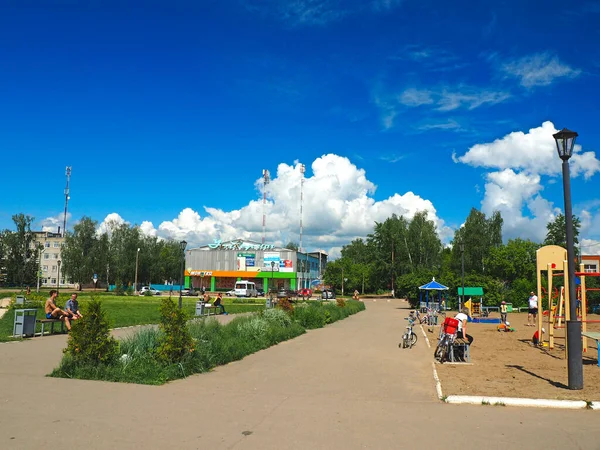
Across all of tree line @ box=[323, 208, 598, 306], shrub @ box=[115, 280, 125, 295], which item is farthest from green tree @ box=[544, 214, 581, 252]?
shrub @ box=[115, 280, 125, 295]

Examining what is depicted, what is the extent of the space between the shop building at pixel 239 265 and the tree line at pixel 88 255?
8784 millimetres

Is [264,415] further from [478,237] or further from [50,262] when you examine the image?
[50,262]

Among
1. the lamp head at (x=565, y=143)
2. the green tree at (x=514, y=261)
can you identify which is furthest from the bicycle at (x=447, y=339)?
the green tree at (x=514, y=261)

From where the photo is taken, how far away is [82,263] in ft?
244

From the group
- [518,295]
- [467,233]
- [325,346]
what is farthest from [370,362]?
[467,233]

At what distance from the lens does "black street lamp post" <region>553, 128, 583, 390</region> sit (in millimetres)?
8891

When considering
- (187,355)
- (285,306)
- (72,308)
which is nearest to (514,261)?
(285,306)

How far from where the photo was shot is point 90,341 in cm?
935

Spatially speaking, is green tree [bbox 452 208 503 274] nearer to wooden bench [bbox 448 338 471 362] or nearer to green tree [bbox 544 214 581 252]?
green tree [bbox 544 214 581 252]

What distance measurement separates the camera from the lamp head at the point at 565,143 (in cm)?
948

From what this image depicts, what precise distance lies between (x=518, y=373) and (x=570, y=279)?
304 cm

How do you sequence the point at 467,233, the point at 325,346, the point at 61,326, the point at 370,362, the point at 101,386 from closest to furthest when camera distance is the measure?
the point at 101,386
the point at 370,362
the point at 325,346
the point at 61,326
the point at 467,233

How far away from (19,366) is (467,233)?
223ft

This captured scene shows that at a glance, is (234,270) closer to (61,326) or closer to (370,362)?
(61,326)
